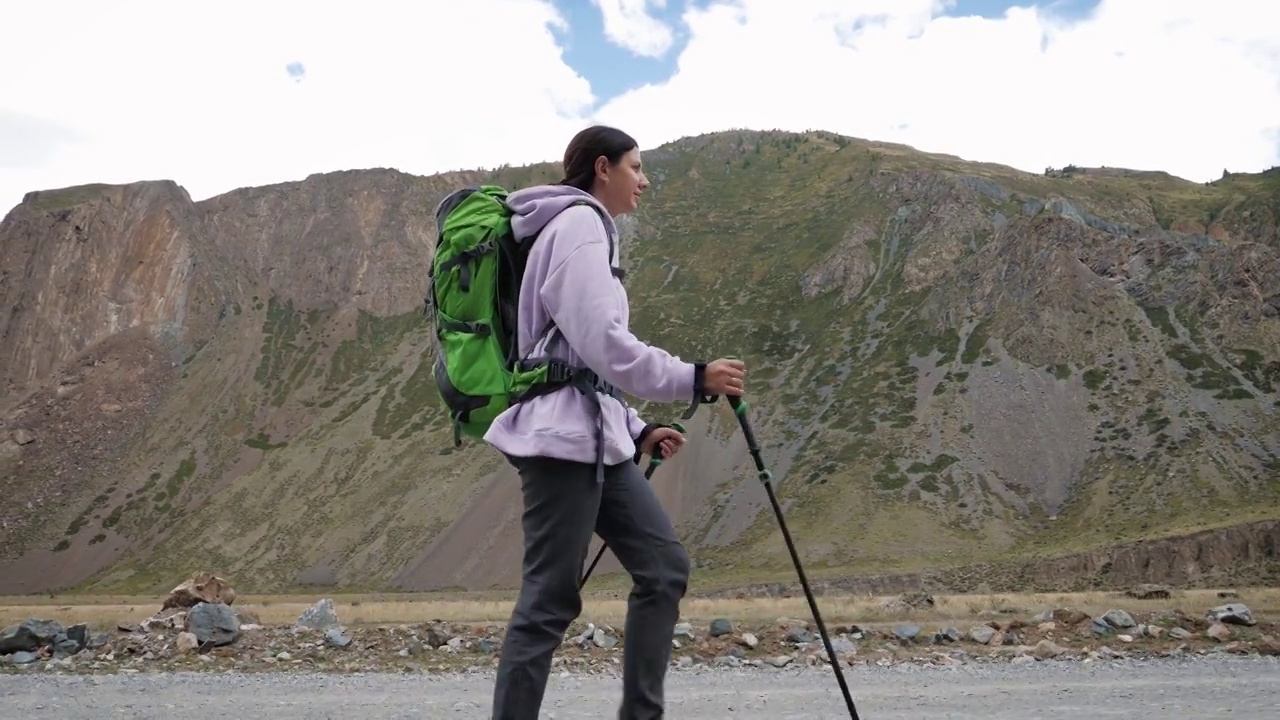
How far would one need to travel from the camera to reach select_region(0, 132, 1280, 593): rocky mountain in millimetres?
58844

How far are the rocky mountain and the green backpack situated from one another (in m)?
45.3

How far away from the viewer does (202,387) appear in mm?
99438

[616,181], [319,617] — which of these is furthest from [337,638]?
[616,181]

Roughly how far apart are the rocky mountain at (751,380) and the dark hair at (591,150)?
45035 mm

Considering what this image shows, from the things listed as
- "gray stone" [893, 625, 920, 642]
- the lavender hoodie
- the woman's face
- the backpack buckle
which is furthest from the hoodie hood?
"gray stone" [893, 625, 920, 642]

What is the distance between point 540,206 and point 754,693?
18.0ft

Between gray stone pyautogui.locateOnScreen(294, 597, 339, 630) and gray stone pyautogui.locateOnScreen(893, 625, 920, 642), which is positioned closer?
gray stone pyautogui.locateOnScreen(893, 625, 920, 642)

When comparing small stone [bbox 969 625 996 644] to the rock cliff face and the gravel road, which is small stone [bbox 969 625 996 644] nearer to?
the gravel road

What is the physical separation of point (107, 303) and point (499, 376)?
380 feet

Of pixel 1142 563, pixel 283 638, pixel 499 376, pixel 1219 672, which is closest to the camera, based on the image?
pixel 499 376

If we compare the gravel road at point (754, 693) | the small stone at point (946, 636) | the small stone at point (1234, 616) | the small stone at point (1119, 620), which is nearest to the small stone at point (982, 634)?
the small stone at point (946, 636)

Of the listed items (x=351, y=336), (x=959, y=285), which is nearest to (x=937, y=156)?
(x=959, y=285)

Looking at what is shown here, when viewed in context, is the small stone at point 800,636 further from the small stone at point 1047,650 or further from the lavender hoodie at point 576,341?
the lavender hoodie at point 576,341

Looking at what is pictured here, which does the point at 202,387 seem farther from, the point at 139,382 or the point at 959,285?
the point at 959,285
